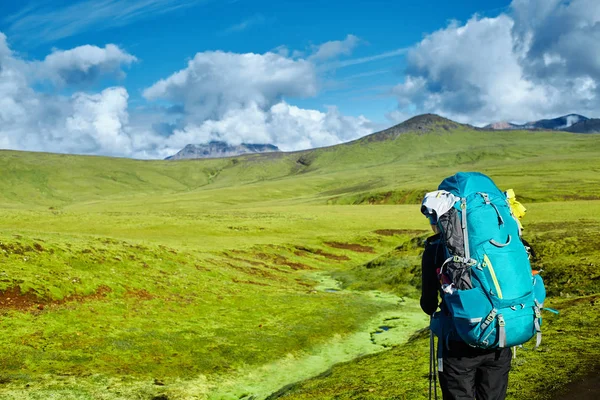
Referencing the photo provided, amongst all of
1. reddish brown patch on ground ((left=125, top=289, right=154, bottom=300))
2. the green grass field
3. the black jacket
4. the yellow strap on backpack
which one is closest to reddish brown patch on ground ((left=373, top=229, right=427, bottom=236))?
the green grass field

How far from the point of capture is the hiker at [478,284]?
24.6ft

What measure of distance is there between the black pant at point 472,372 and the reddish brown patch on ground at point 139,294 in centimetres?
3029

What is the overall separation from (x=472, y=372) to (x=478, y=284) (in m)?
1.84

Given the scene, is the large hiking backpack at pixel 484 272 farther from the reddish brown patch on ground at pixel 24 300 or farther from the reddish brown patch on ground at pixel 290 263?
the reddish brown patch on ground at pixel 290 263

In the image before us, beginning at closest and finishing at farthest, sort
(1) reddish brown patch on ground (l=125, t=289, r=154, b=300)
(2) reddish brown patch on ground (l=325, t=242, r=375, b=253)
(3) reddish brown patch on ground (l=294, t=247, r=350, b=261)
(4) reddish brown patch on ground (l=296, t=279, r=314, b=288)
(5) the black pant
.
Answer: (5) the black pant
(1) reddish brown patch on ground (l=125, t=289, r=154, b=300)
(4) reddish brown patch on ground (l=296, t=279, r=314, b=288)
(3) reddish brown patch on ground (l=294, t=247, r=350, b=261)
(2) reddish brown patch on ground (l=325, t=242, r=375, b=253)

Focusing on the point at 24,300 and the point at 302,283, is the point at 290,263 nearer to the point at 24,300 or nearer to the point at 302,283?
the point at 302,283

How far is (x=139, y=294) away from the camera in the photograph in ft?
114

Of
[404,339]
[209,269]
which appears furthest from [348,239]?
[404,339]

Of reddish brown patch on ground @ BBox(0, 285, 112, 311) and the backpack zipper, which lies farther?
reddish brown patch on ground @ BBox(0, 285, 112, 311)

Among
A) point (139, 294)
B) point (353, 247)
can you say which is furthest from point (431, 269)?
point (353, 247)

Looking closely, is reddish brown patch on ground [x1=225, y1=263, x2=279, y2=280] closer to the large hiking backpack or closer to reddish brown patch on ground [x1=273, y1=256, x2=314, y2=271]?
reddish brown patch on ground [x1=273, y1=256, x2=314, y2=271]

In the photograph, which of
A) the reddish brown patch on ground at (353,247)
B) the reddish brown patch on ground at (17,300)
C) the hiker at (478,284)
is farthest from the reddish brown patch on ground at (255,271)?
the hiker at (478,284)

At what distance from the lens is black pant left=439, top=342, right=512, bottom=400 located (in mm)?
8016

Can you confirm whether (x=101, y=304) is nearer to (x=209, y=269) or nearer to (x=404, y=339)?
(x=209, y=269)
